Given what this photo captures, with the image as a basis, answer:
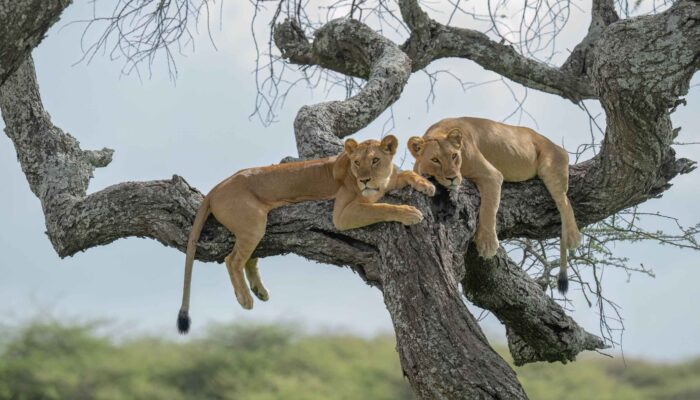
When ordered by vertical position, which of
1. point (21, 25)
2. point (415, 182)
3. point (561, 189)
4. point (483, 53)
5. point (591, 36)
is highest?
point (591, 36)

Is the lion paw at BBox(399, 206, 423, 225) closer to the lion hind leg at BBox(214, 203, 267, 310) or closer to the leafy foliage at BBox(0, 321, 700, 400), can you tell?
the lion hind leg at BBox(214, 203, 267, 310)

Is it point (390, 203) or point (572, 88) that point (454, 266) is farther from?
point (572, 88)

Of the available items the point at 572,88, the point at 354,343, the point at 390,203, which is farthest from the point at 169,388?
the point at 390,203

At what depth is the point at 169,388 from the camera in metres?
11.1

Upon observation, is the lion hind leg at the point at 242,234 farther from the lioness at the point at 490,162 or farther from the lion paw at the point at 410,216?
the lioness at the point at 490,162

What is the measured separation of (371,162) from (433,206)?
1.25 ft

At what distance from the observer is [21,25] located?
12.3 ft

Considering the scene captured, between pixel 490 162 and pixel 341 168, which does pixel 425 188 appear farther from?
pixel 490 162

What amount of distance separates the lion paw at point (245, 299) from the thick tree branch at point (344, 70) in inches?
44.5

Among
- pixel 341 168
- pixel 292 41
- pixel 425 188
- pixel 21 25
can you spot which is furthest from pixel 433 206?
pixel 292 41

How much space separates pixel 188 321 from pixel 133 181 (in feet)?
2.71

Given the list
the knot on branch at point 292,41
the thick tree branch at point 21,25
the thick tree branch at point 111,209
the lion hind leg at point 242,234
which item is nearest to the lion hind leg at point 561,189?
the thick tree branch at point 111,209

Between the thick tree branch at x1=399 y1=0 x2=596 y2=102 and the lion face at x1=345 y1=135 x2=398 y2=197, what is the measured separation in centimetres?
275

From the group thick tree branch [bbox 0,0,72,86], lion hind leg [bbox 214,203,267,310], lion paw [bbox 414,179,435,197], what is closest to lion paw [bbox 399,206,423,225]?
lion paw [bbox 414,179,435,197]
